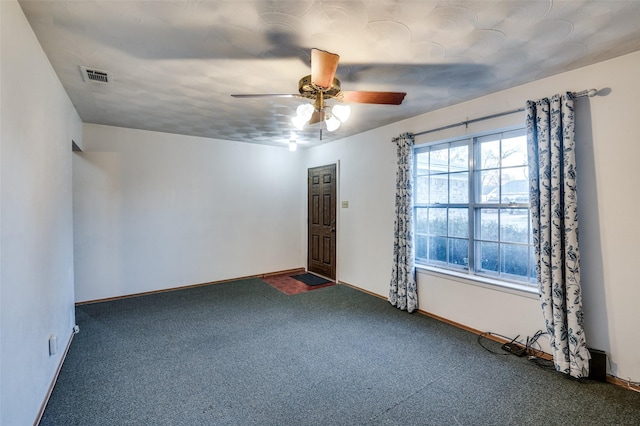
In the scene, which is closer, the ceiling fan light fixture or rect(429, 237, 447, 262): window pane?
the ceiling fan light fixture

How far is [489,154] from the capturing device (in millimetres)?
3350

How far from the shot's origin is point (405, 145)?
12.9ft

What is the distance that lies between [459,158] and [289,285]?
3.30 metres

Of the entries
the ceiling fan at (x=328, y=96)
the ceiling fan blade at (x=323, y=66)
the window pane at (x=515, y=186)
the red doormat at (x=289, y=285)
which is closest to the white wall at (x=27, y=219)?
the ceiling fan at (x=328, y=96)

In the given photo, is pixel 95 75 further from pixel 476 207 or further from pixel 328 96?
pixel 476 207

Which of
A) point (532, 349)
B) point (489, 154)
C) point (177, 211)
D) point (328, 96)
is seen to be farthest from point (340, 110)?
point (177, 211)

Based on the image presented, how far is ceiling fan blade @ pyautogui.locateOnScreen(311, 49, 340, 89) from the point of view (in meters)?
1.77

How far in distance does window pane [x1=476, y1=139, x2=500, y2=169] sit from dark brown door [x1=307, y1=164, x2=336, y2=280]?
2.52 m

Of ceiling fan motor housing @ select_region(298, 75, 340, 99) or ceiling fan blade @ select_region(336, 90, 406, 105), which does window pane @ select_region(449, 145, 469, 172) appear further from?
ceiling fan motor housing @ select_region(298, 75, 340, 99)

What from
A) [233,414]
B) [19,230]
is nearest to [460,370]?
[233,414]

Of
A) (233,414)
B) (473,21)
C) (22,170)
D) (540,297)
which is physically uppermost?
(473,21)

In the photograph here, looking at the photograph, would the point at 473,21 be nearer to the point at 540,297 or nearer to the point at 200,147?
the point at 540,297

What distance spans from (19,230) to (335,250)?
4.16 m

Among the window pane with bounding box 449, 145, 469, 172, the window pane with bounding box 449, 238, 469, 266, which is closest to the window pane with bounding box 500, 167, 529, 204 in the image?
the window pane with bounding box 449, 145, 469, 172
